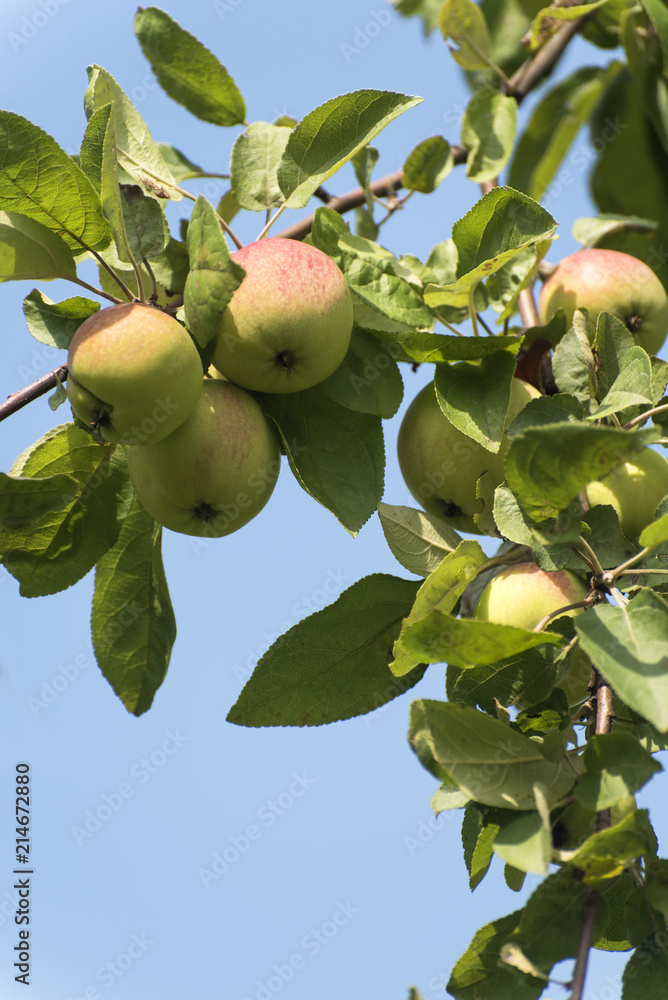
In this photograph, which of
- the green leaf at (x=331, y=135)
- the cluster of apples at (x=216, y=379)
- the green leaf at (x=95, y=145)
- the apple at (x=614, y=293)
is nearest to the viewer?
the cluster of apples at (x=216, y=379)

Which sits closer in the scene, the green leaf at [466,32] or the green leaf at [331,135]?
the green leaf at [331,135]

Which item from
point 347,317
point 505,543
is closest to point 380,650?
point 505,543

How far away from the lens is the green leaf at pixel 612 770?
4.63 feet

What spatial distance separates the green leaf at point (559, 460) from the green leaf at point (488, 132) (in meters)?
1.45

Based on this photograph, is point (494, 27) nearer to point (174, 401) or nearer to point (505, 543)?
point (505, 543)

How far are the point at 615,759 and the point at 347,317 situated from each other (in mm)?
967

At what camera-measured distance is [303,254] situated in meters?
1.88

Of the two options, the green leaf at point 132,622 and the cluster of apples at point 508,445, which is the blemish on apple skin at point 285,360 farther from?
the green leaf at point 132,622

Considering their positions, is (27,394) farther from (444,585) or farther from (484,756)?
(484,756)

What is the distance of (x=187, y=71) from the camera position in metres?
2.50

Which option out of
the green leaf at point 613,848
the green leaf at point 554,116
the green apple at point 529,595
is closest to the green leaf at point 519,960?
the green leaf at point 613,848

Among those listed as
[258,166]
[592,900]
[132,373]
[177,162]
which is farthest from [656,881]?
[177,162]

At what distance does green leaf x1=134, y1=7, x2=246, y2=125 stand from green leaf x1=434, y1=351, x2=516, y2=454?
108 centimetres

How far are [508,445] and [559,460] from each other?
496mm
